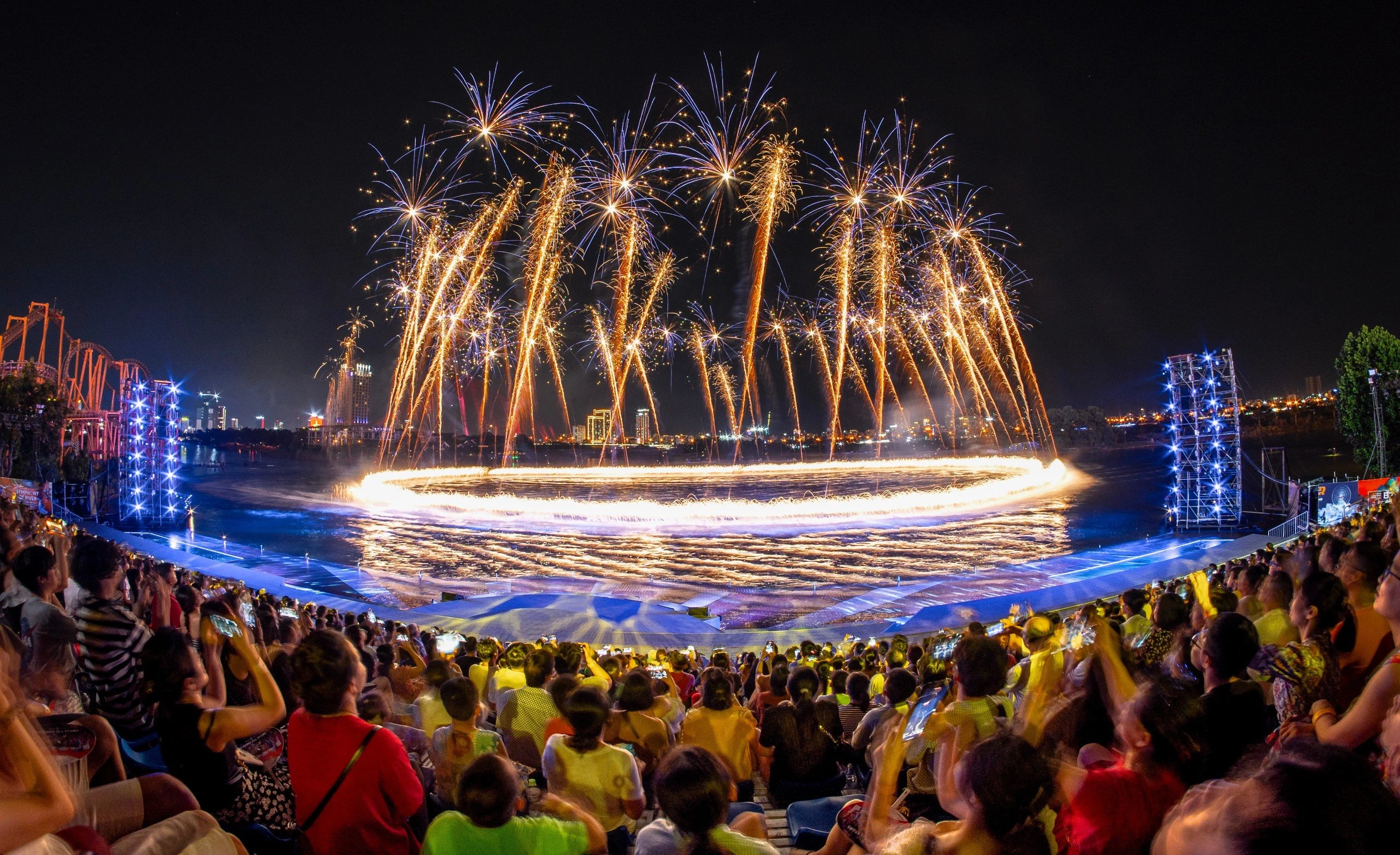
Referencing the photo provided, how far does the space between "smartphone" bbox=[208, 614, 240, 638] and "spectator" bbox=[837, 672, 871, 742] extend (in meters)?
3.63

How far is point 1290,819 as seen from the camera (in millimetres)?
1253

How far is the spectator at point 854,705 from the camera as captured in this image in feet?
18.1

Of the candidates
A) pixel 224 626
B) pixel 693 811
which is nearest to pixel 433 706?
pixel 224 626

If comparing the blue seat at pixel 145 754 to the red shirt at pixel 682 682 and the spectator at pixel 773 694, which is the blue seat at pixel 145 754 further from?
the red shirt at pixel 682 682

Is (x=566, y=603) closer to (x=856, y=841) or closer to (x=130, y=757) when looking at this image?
(x=130, y=757)

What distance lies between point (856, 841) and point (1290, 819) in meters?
1.65

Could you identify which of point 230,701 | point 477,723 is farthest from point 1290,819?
point 477,723

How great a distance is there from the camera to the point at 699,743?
4.63m

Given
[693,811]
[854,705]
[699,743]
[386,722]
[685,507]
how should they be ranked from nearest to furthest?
[693,811] → [386,722] → [699,743] → [854,705] → [685,507]

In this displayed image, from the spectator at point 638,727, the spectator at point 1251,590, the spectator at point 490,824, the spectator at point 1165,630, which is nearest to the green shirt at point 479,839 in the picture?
the spectator at point 490,824

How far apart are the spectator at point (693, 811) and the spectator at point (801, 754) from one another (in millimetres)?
2525

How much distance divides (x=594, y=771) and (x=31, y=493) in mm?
30127

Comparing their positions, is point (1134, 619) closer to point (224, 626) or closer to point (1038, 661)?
point (1038, 661)

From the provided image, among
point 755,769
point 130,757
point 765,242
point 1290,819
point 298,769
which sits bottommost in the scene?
point 755,769
